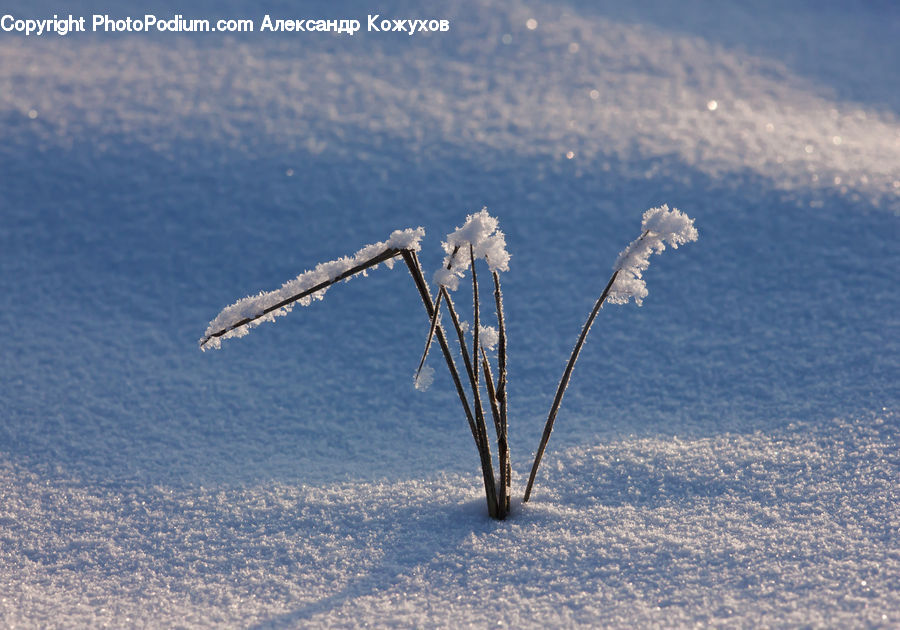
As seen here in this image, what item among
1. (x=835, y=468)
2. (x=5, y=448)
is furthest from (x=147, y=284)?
(x=835, y=468)

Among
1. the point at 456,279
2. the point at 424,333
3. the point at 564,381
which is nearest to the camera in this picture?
the point at 456,279

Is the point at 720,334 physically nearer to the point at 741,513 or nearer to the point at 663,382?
the point at 663,382

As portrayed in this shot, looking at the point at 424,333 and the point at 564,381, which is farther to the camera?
the point at 424,333

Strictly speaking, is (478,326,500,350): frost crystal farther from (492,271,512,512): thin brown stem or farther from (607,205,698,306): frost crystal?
(607,205,698,306): frost crystal

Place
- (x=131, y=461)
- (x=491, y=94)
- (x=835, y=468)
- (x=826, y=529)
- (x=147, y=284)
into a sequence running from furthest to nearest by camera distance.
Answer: (x=491, y=94), (x=147, y=284), (x=131, y=461), (x=835, y=468), (x=826, y=529)

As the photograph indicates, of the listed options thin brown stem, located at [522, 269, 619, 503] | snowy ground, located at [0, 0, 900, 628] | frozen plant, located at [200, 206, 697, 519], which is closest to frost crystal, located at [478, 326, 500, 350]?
frozen plant, located at [200, 206, 697, 519]

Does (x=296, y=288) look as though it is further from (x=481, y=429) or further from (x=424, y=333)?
(x=424, y=333)

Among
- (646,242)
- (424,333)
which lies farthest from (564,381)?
(424,333)
